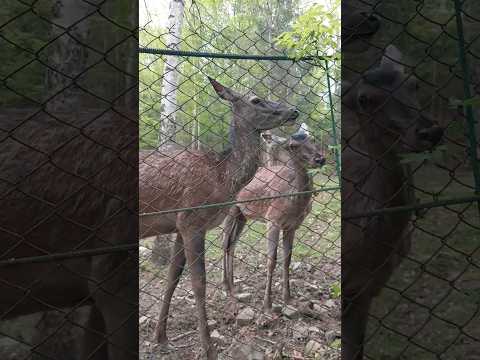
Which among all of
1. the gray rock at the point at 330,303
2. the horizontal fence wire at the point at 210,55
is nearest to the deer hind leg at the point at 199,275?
the gray rock at the point at 330,303

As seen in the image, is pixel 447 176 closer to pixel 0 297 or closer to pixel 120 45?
pixel 120 45

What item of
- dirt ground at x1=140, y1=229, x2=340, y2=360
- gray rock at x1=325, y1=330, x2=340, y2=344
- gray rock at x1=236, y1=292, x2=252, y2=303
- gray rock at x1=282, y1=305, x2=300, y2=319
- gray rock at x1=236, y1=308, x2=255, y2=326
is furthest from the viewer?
gray rock at x1=236, y1=292, x2=252, y2=303

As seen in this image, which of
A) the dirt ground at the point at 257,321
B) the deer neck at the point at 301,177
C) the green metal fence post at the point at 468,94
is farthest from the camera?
the deer neck at the point at 301,177

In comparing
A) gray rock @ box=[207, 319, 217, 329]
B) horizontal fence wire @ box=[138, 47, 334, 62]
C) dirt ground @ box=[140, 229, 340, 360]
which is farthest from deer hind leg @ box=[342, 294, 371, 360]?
gray rock @ box=[207, 319, 217, 329]

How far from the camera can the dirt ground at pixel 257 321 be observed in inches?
150

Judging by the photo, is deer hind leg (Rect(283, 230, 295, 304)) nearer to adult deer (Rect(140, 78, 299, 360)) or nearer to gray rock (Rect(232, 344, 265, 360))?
adult deer (Rect(140, 78, 299, 360))

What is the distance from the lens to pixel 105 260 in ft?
5.31

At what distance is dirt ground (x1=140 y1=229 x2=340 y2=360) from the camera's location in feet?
12.5

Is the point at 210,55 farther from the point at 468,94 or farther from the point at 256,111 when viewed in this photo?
the point at 256,111

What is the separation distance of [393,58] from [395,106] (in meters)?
0.21

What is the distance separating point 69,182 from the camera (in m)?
1.70

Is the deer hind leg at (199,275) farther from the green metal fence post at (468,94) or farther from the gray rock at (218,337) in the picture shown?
the green metal fence post at (468,94)

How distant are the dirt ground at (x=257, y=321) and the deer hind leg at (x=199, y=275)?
0.75 ft

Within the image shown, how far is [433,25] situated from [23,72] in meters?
1.52
